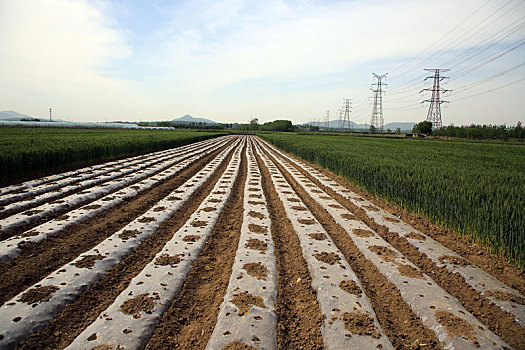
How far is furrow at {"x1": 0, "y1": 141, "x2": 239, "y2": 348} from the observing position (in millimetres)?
2219

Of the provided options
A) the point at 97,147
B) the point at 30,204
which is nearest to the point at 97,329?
the point at 30,204

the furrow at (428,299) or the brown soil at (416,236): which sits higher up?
the brown soil at (416,236)

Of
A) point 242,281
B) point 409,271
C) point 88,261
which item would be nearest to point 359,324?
point 242,281

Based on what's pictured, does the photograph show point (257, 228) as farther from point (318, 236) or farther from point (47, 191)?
point (47, 191)

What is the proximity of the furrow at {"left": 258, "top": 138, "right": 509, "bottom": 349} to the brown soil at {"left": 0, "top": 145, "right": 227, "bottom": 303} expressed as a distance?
13.3ft

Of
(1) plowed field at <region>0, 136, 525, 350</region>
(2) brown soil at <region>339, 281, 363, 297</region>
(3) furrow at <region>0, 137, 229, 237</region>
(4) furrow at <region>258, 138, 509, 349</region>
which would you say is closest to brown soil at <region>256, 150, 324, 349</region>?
(1) plowed field at <region>0, 136, 525, 350</region>

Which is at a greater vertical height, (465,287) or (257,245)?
(257,245)

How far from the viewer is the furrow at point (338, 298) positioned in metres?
2.21

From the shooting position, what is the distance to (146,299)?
2.67 m

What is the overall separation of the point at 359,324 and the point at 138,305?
6.70 feet

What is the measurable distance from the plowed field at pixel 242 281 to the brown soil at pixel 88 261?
3 centimetres

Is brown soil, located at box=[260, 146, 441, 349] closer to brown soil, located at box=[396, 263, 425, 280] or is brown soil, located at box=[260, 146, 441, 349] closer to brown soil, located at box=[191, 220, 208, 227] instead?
brown soil, located at box=[396, 263, 425, 280]

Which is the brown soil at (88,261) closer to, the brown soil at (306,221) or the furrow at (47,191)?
the furrow at (47,191)

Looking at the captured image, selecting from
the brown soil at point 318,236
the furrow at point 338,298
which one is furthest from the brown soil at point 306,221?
the brown soil at point 318,236
